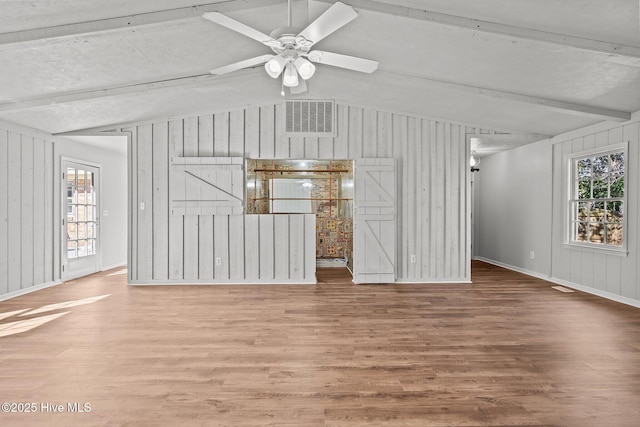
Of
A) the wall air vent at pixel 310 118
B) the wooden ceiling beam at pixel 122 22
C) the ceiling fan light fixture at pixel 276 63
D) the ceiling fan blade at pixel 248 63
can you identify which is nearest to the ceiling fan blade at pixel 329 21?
the ceiling fan light fixture at pixel 276 63

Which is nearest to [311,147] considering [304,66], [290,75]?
[290,75]

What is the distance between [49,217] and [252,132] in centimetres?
352

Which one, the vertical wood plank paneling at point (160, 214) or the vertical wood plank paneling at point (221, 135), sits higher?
the vertical wood plank paneling at point (221, 135)

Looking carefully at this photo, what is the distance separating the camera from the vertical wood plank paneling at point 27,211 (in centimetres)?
504

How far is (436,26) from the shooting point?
3.05 meters

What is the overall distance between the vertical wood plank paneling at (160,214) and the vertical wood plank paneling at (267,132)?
1615 millimetres

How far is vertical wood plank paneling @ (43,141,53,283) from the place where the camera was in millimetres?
5467

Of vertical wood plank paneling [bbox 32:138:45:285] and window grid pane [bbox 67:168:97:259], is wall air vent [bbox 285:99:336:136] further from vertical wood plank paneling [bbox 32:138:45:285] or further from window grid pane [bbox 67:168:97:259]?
window grid pane [bbox 67:168:97:259]

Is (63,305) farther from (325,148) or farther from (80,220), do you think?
(325,148)

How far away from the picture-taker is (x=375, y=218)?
573cm

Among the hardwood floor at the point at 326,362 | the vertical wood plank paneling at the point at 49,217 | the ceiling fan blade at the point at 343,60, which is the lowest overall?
the hardwood floor at the point at 326,362

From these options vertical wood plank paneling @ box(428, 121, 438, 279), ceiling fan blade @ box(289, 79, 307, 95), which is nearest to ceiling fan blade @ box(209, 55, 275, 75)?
ceiling fan blade @ box(289, 79, 307, 95)

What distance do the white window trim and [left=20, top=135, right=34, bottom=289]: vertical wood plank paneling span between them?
27.3 feet

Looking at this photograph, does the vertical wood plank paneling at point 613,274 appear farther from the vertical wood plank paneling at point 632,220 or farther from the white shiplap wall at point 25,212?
the white shiplap wall at point 25,212
